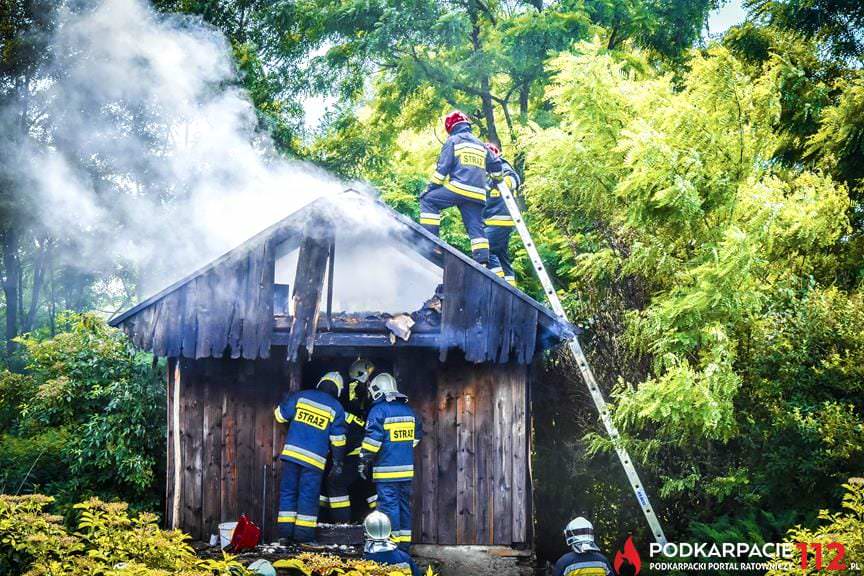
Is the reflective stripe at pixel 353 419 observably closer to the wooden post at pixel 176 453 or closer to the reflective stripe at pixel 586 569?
the wooden post at pixel 176 453

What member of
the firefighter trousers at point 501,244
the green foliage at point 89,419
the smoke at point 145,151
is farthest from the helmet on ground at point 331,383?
the smoke at point 145,151

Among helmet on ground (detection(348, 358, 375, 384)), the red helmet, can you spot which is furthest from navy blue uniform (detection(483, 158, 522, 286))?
helmet on ground (detection(348, 358, 375, 384))

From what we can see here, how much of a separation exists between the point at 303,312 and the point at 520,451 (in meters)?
3.16

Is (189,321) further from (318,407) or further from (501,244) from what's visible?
(501,244)

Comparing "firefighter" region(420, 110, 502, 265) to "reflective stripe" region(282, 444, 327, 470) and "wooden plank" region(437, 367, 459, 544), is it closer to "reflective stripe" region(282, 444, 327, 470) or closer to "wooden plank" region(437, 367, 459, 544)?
"wooden plank" region(437, 367, 459, 544)

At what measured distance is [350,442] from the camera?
37.0 feet

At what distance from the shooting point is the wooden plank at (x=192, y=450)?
34.9 feet

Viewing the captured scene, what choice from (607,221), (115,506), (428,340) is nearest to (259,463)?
(428,340)

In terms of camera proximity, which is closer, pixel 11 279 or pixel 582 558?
pixel 582 558

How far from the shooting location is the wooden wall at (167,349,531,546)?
35.1 feet

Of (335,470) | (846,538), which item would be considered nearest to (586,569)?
(846,538)

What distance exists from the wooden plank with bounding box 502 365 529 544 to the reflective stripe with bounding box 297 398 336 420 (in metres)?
2.24

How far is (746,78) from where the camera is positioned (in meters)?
11.4

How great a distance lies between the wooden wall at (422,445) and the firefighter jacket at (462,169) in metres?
2.26
